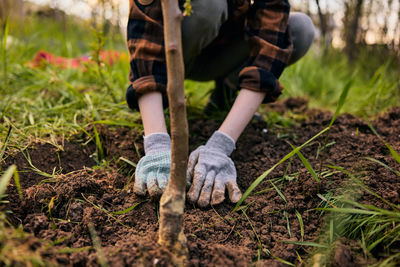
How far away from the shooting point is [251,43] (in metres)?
1.39

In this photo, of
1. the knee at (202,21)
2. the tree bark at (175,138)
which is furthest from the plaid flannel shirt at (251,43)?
the tree bark at (175,138)

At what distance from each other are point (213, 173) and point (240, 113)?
0.30 m

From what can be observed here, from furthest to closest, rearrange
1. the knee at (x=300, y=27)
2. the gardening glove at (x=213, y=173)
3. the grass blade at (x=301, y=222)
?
the knee at (x=300, y=27) → the gardening glove at (x=213, y=173) → the grass blade at (x=301, y=222)

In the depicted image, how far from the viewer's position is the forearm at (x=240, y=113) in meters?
1.29

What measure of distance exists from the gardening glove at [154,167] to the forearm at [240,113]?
0.88 feet

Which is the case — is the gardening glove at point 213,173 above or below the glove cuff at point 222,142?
below

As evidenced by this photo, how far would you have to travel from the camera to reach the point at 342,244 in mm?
884

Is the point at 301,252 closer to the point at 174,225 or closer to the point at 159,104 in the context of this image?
the point at 174,225

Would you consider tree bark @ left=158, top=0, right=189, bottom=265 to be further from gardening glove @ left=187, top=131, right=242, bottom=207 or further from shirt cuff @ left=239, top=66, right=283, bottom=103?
shirt cuff @ left=239, top=66, right=283, bottom=103

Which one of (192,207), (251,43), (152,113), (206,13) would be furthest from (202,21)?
(192,207)

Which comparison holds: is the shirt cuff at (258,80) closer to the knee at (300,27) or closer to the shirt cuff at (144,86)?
the shirt cuff at (144,86)

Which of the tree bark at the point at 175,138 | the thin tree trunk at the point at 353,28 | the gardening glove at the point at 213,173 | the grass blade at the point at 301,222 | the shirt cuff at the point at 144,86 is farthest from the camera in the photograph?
the thin tree trunk at the point at 353,28

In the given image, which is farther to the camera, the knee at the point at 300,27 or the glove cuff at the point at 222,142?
the knee at the point at 300,27

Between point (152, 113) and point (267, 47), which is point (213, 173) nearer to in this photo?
point (152, 113)
